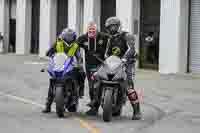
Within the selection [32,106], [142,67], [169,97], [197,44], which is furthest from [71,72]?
[142,67]

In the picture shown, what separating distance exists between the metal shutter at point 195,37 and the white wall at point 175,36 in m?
0.26

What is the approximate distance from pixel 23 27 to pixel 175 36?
1861 centimetres

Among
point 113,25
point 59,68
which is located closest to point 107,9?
point 113,25

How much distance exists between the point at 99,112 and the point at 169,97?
427 centimetres

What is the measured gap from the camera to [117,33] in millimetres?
11062

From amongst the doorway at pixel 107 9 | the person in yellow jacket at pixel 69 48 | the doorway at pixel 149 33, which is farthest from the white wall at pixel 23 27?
the person in yellow jacket at pixel 69 48

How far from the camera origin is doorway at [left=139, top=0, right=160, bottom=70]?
2670 centimetres

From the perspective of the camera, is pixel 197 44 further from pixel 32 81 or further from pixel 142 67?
pixel 32 81

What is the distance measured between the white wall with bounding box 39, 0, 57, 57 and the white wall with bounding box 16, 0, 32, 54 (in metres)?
3.24

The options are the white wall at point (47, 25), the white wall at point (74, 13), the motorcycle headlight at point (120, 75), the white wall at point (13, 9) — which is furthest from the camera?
the white wall at point (13, 9)

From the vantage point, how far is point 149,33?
27.3 meters

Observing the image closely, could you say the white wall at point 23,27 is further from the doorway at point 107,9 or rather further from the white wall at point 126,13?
the white wall at point 126,13

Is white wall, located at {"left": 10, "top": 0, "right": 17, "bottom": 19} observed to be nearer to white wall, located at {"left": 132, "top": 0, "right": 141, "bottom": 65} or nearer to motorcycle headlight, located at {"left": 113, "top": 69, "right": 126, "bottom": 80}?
white wall, located at {"left": 132, "top": 0, "right": 141, "bottom": 65}

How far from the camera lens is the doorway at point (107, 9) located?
100 ft
